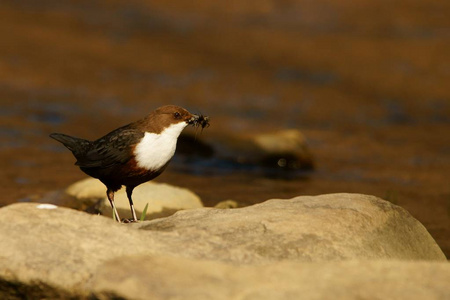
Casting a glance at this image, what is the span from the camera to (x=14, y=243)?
4.00 meters

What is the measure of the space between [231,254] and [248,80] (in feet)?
33.4

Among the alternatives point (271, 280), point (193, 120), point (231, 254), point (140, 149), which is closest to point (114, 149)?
point (140, 149)

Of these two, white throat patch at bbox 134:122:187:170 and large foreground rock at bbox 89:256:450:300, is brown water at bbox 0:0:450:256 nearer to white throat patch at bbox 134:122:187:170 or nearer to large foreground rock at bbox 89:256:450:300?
white throat patch at bbox 134:122:187:170

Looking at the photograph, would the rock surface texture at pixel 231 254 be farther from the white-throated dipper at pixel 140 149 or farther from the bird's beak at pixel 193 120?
the bird's beak at pixel 193 120

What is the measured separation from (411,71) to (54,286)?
11236 millimetres

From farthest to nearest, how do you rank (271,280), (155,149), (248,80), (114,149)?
(248,80) → (114,149) → (155,149) → (271,280)

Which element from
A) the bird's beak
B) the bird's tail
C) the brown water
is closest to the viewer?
the bird's beak

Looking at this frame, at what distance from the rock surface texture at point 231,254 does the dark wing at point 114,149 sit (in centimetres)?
71

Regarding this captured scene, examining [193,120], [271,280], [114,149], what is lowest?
[271,280]

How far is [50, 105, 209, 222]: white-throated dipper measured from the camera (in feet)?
17.7

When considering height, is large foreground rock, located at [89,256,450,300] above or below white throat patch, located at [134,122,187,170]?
below

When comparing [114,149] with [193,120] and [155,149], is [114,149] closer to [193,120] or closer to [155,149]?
[155,149]

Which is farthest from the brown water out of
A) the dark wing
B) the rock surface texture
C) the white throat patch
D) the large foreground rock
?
the large foreground rock

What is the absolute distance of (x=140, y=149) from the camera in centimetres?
541
